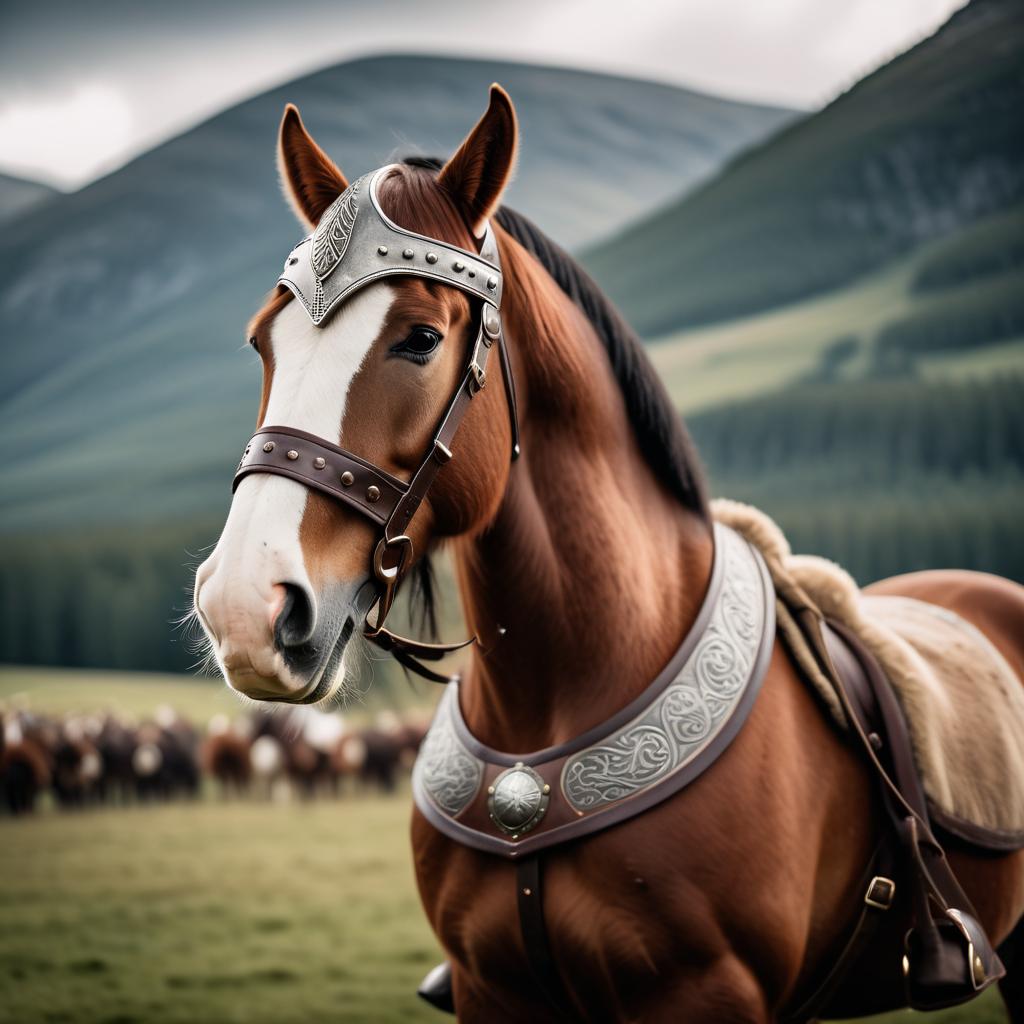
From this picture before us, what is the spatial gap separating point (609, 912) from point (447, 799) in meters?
0.50

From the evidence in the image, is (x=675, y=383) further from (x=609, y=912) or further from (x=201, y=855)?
(x=609, y=912)

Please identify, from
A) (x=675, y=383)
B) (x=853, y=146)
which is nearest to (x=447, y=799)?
(x=675, y=383)

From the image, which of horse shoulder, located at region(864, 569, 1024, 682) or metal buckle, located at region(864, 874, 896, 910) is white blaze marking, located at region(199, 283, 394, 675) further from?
horse shoulder, located at region(864, 569, 1024, 682)

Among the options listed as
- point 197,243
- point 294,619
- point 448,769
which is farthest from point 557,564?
point 197,243

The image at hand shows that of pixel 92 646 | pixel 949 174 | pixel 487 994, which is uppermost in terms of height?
pixel 949 174

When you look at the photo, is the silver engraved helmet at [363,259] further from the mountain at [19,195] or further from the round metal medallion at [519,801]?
the mountain at [19,195]

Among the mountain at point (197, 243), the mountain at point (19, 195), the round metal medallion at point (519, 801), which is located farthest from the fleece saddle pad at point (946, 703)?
the mountain at point (19, 195)

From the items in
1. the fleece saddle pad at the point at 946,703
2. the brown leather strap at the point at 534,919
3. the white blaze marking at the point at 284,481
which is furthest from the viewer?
the fleece saddle pad at the point at 946,703

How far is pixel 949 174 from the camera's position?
4242 inches

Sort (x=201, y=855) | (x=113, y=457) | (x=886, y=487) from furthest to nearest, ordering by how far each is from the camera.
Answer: (x=113, y=457) < (x=886, y=487) < (x=201, y=855)

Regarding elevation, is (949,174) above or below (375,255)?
Result: above

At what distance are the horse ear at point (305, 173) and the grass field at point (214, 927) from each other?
6217 mm

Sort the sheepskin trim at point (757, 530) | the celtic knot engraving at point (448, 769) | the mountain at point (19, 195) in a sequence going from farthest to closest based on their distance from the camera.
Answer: the mountain at point (19, 195)
the sheepskin trim at point (757, 530)
the celtic knot engraving at point (448, 769)

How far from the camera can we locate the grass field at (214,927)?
278 inches
